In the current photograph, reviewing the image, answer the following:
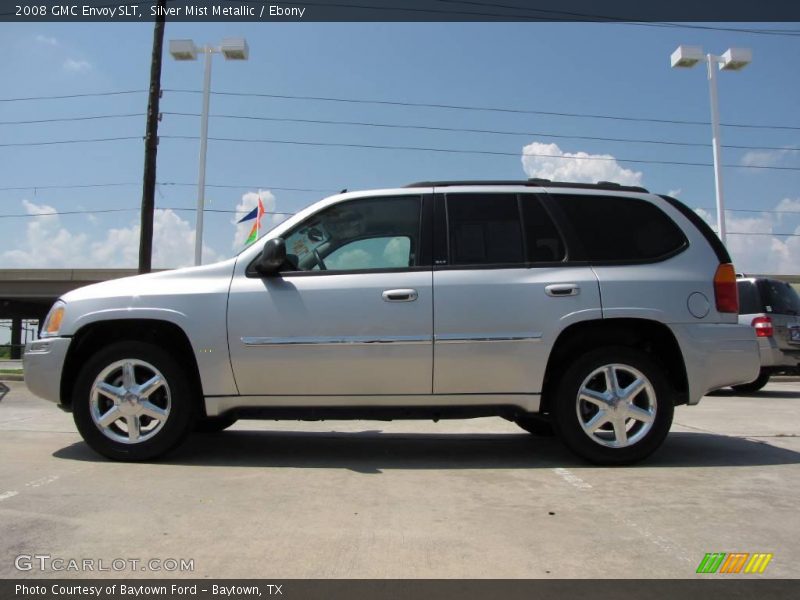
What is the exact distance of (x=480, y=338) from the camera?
169 inches

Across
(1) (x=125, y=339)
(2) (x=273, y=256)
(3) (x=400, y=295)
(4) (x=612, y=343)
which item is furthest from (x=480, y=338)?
(1) (x=125, y=339)

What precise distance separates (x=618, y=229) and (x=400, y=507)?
2606mm

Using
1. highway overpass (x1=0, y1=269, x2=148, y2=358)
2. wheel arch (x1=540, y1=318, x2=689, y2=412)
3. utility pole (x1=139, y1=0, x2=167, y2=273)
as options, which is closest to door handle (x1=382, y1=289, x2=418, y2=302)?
wheel arch (x1=540, y1=318, x2=689, y2=412)

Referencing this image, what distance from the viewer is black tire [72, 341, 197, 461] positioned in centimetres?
435

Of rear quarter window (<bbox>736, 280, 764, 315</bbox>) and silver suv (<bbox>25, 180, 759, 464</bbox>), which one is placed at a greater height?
rear quarter window (<bbox>736, 280, 764, 315</bbox>)

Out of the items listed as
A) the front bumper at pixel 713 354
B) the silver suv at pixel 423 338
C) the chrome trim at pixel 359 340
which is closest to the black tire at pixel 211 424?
the silver suv at pixel 423 338

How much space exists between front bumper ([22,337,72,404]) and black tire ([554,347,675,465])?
353cm

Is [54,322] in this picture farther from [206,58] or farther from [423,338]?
[206,58]

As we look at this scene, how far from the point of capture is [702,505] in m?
3.50

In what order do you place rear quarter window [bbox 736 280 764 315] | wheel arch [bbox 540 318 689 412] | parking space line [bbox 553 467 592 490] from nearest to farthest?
parking space line [bbox 553 467 592 490] → wheel arch [bbox 540 318 689 412] → rear quarter window [bbox 736 280 764 315]

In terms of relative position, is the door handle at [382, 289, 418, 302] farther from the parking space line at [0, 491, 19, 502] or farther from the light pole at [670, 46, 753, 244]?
the light pole at [670, 46, 753, 244]

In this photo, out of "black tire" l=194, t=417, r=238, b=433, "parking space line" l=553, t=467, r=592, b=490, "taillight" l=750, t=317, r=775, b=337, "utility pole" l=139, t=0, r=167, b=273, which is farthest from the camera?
"utility pole" l=139, t=0, r=167, b=273
